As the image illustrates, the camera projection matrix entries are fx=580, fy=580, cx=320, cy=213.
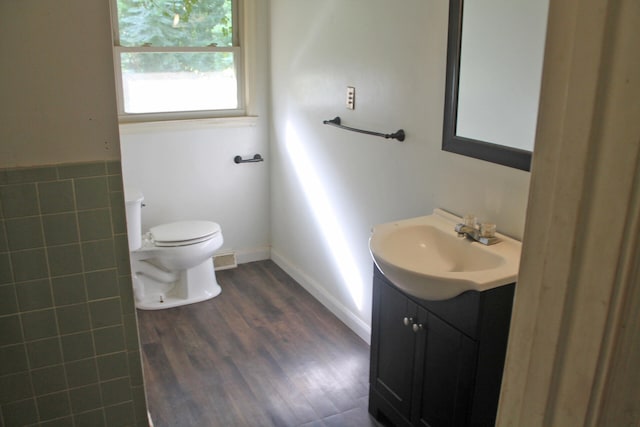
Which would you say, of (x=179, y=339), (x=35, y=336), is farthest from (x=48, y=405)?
(x=179, y=339)

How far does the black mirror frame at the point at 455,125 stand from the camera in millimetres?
2160

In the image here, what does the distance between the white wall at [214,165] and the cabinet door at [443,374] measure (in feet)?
7.32

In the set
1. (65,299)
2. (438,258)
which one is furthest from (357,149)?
(65,299)

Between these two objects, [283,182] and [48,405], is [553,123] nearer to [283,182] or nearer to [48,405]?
[48,405]

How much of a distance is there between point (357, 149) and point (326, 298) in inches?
40.1

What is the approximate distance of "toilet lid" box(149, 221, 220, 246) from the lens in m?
3.53

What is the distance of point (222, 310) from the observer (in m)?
3.58

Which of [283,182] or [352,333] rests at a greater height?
[283,182]

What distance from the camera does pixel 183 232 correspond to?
3.61 m

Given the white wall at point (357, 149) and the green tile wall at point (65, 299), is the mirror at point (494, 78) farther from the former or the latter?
the green tile wall at point (65, 299)

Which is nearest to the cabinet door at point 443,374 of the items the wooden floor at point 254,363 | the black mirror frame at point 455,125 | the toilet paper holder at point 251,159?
the wooden floor at point 254,363

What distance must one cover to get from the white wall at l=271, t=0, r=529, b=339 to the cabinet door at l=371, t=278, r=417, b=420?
0.47 m

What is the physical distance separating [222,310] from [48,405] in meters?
1.58

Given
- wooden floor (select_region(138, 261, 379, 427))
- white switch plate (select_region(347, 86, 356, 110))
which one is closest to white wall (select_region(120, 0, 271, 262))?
wooden floor (select_region(138, 261, 379, 427))
